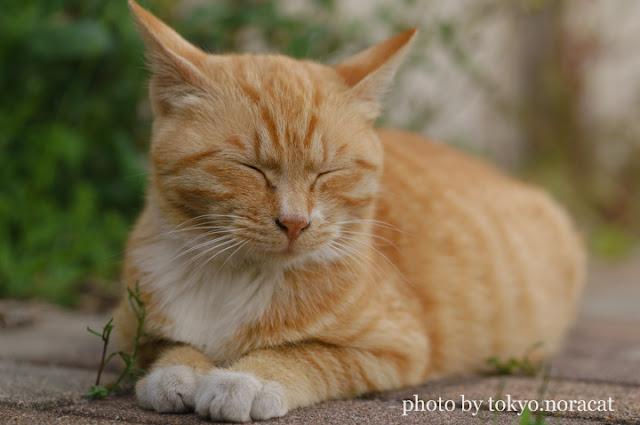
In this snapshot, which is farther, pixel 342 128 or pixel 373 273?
Answer: pixel 373 273

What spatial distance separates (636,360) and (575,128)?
5.09 m

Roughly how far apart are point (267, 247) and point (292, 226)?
0.10 m

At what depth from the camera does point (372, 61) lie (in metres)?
2.27

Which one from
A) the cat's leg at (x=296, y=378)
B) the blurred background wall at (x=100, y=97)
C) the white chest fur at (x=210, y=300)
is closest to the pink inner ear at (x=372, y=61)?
the white chest fur at (x=210, y=300)

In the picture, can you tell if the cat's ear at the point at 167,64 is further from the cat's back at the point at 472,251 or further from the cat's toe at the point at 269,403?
the cat's toe at the point at 269,403

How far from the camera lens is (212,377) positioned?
1764mm

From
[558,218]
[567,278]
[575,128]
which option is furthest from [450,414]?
[575,128]

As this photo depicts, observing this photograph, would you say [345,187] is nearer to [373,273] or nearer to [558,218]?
[373,273]

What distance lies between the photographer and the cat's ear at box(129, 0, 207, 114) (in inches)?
76.7

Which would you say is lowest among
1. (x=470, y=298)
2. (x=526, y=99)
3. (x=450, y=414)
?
(x=450, y=414)

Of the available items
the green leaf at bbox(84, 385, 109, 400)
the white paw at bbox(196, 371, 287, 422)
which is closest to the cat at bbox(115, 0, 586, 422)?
the white paw at bbox(196, 371, 287, 422)

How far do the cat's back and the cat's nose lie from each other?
0.45 metres

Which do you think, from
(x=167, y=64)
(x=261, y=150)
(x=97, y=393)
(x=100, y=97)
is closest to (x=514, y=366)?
(x=261, y=150)

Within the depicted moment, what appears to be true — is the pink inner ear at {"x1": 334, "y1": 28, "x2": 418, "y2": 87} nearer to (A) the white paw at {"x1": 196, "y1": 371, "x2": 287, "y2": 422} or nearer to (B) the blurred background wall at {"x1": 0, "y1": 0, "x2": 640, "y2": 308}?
(A) the white paw at {"x1": 196, "y1": 371, "x2": 287, "y2": 422}
